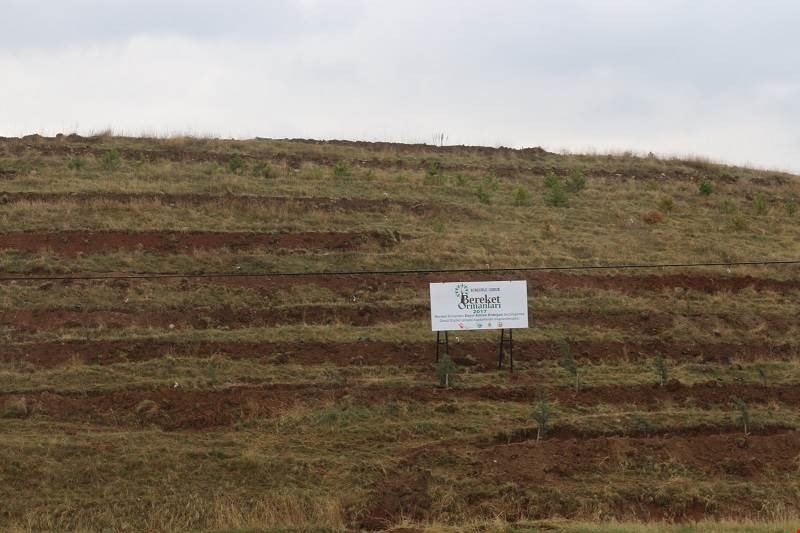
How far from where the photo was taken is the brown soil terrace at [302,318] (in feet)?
68.7

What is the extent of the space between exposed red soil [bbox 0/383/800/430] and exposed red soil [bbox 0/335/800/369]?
1.47 metres

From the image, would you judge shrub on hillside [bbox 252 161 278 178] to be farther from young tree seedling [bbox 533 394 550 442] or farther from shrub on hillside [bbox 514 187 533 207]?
young tree seedling [bbox 533 394 550 442]

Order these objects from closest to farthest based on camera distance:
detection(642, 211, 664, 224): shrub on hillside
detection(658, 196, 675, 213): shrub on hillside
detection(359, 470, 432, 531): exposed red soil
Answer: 1. detection(359, 470, 432, 531): exposed red soil
2. detection(642, 211, 664, 224): shrub on hillside
3. detection(658, 196, 675, 213): shrub on hillside

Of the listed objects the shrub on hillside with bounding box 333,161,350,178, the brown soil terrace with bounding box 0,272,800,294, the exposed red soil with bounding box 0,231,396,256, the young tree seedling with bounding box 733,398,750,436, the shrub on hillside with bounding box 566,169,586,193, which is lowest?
the young tree seedling with bounding box 733,398,750,436

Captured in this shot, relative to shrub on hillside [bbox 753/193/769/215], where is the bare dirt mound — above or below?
below

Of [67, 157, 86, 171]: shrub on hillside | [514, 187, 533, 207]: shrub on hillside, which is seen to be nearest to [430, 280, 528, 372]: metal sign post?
[514, 187, 533, 207]: shrub on hillside

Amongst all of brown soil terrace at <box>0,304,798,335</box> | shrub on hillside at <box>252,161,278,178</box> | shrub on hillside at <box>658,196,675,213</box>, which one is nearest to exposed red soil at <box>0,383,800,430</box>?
brown soil terrace at <box>0,304,798,335</box>

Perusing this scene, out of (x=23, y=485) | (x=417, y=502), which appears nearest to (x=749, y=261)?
(x=417, y=502)

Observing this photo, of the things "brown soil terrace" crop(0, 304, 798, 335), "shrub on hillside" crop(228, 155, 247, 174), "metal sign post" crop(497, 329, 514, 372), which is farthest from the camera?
"shrub on hillside" crop(228, 155, 247, 174)

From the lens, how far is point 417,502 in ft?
49.1

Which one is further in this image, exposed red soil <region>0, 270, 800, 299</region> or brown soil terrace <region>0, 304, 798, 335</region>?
exposed red soil <region>0, 270, 800, 299</region>

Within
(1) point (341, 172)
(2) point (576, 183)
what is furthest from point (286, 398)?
(2) point (576, 183)

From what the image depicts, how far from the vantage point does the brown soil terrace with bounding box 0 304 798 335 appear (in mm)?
20953

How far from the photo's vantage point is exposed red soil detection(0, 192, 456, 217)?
2714 centimetres
